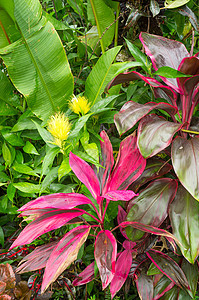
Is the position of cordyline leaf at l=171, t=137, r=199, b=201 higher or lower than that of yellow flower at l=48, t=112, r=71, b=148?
lower

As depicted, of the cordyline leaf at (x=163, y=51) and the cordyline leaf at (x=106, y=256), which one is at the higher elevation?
the cordyline leaf at (x=163, y=51)

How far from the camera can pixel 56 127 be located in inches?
36.7

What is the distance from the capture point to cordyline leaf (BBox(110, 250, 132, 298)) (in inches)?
36.2

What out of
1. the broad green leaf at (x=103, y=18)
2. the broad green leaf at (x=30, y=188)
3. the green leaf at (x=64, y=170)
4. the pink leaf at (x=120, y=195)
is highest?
the broad green leaf at (x=103, y=18)

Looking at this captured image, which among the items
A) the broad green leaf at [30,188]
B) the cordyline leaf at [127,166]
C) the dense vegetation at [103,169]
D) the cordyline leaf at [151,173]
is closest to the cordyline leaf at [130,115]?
the dense vegetation at [103,169]

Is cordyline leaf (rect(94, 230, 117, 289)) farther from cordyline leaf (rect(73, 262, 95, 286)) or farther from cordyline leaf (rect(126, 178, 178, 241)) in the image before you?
cordyline leaf (rect(73, 262, 95, 286))

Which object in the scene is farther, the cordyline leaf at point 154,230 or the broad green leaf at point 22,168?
the broad green leaf at point 22,168

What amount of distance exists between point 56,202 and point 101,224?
22 cm

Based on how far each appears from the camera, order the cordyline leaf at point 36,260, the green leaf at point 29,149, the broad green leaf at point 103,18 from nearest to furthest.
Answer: the cordyline leaf at point 36,260
the green leaf at point 29,149
the broad green leaf at point 103,18

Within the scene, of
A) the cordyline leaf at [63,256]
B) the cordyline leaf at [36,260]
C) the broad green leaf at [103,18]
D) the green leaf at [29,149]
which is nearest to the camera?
the cordyline leaf at [63,256]

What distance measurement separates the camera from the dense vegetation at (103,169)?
33.9 inches

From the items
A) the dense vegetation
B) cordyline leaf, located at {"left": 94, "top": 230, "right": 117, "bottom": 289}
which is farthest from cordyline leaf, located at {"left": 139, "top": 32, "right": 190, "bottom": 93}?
cordyline leaf, located at {"left": 94, "top": 230, "right": 117, "bottom": 289}

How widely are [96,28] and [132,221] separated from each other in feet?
4.18

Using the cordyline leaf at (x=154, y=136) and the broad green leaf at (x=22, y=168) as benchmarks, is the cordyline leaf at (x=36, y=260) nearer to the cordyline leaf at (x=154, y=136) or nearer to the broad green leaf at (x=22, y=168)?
the broad green leaf at (x=22, y=168)
